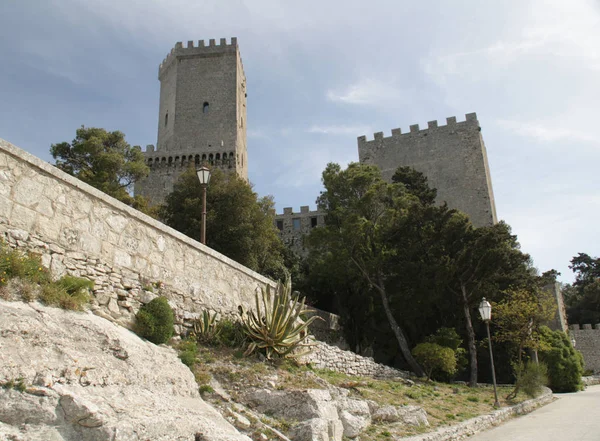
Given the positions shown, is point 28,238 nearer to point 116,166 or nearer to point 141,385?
point 141,385

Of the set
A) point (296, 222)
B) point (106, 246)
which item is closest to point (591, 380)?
point (296, 222)

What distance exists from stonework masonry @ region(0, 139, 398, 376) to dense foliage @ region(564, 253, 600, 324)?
121ft

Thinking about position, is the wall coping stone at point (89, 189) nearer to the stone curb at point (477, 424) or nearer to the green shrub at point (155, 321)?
the green shrub at point (155, 321)

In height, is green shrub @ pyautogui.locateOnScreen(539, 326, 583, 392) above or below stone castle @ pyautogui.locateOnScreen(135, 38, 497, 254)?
below

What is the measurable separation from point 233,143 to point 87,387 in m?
32.5

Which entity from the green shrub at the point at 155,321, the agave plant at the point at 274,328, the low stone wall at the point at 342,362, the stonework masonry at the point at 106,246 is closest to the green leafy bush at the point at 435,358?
the low stone wall at the point at 342,362

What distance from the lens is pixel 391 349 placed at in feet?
74.8

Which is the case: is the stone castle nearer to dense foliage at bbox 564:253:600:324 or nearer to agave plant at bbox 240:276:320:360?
dense foliage at bbox 564:253:600:324

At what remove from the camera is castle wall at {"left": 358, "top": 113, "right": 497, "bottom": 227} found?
3619 centimetres

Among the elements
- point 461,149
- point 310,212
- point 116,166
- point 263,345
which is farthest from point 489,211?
point 263,345

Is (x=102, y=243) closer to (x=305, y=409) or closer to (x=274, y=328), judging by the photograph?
(x=274, y=328)

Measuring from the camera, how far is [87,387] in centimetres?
513

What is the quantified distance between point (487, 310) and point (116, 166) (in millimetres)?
16799

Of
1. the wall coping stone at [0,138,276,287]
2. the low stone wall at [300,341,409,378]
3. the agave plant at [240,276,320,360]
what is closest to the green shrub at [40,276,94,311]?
the wall coping stone at [0,138,276,287]
